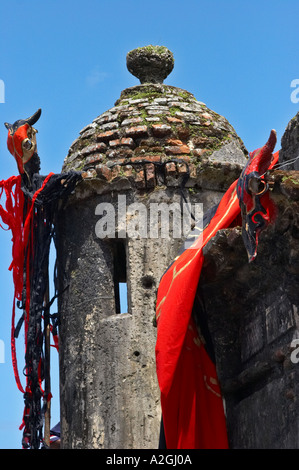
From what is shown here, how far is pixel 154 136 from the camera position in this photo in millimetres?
7859

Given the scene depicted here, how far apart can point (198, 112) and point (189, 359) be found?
3018 millimetres

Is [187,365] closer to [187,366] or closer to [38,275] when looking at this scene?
[187,366]

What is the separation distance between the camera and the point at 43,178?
25.7ft

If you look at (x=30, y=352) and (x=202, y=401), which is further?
(x=30, y=352)

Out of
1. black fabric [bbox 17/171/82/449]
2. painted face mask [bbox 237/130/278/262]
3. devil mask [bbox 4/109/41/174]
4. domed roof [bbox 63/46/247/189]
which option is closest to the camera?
painted face mask [bbox 237/130/278/262]

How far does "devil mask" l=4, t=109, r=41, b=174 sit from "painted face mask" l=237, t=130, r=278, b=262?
3.32m

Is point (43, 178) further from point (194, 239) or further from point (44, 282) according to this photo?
point (194, 239)

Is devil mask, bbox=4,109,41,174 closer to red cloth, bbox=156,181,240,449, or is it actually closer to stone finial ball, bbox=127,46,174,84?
stone finial ball, bbox=127,46,174,84

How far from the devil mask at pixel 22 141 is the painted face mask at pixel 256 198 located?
10.9 ft

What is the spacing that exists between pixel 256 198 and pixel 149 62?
4072 millimetres

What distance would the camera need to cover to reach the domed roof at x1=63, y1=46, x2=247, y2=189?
773 centimetres

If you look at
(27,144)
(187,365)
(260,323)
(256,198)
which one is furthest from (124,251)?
(256,198)

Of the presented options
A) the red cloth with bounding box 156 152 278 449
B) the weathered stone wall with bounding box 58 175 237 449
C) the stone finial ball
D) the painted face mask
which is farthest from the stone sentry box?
the painted face mask

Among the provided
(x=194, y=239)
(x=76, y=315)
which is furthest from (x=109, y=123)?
(x=194, y=239)
